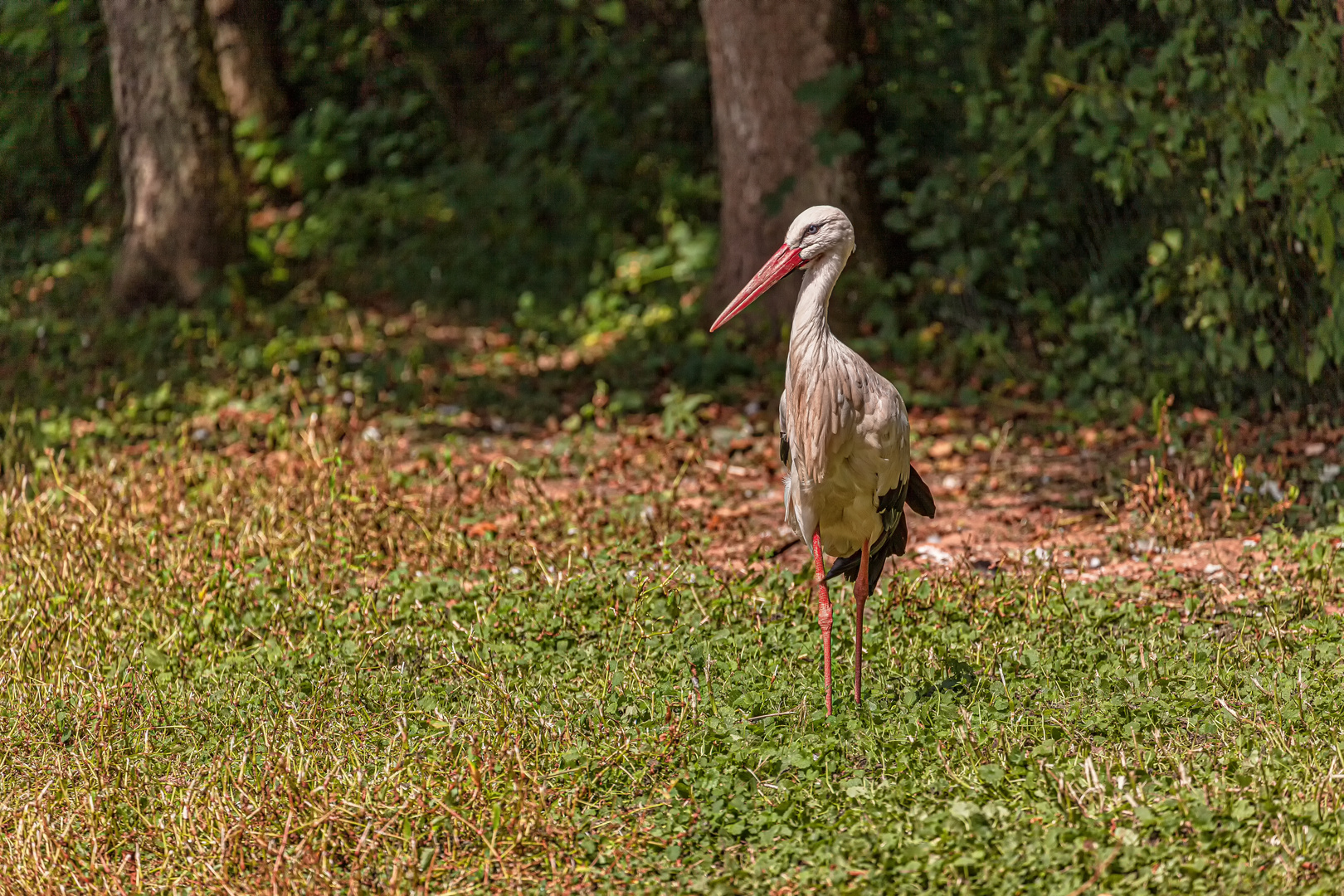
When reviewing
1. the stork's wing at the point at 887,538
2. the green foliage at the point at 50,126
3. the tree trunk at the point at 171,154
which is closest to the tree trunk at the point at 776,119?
the tree trunk at the point at 171,154

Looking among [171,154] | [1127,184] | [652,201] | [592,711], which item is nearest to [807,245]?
[592,711]

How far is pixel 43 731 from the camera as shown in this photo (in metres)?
4.55

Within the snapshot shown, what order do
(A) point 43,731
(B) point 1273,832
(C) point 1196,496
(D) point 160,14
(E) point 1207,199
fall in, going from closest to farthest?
(B) point 1273,832, (A) point 43,731, (C) point 1196,496, (E) point 1207,199, (D) point 160,14

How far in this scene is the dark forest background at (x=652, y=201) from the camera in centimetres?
704

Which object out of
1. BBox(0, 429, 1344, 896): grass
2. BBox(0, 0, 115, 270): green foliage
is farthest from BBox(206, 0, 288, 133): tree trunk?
BBox(0, 429, 1344, 896): grass

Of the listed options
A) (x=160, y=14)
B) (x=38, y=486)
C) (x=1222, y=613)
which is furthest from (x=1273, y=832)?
(x=160, y=14)

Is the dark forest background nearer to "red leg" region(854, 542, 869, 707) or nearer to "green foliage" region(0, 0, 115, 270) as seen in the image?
"green foliage" region(0, 0, 115, 270)

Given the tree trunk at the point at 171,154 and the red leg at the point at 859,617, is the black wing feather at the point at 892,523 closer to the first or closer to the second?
the red leg at the point at 859,617

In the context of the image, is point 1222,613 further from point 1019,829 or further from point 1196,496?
point 1019,829

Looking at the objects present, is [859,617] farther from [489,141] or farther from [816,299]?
[489,141]

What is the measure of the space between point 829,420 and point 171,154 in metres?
6.63

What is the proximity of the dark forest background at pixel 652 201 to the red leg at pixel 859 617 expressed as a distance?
261 cm

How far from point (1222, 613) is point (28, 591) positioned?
403 cm

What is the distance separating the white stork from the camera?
439 centimetres
